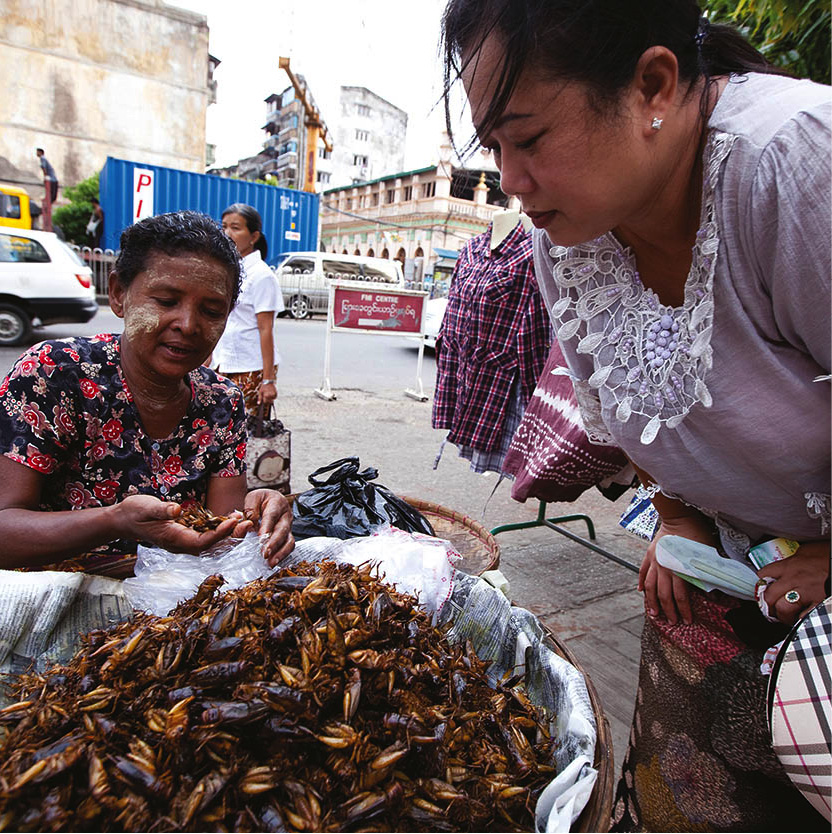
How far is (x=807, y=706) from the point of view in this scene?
0.94 meters

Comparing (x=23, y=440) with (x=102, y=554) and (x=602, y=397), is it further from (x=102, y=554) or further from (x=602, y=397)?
(x=602, y=397)

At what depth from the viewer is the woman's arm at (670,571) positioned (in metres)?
1.40

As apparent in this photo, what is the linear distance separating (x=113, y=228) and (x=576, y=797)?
18.9 m

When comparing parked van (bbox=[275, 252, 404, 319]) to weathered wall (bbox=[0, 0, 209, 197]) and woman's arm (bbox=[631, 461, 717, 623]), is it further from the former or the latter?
woman's arm (bbox=[631, 461, 717, 623])

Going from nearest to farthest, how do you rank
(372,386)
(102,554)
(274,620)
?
(274,620) → (102,554) → (372,386)

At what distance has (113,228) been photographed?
16625 mm

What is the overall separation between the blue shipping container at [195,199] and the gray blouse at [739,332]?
1520cm

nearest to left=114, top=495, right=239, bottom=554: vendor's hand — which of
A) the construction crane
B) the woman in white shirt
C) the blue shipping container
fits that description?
the woman in white shirt

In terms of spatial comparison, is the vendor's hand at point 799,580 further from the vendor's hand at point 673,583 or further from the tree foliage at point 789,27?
the tree foliage at point 789,27

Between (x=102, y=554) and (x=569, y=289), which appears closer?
(x=569, y=289)

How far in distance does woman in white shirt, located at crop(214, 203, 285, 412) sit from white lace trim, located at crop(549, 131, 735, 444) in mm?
3213

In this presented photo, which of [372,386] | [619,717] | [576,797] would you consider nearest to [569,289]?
[576,797]

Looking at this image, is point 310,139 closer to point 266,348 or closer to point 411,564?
point 266,348

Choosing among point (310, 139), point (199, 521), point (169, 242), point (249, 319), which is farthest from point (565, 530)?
point (310, 139)
